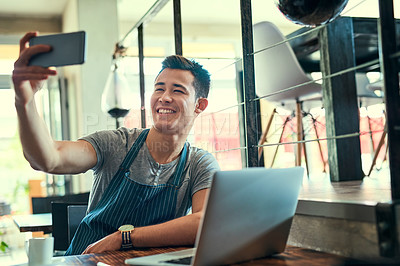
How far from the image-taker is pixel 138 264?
103 centimetres

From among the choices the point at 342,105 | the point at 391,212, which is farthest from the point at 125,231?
the point at 342,105

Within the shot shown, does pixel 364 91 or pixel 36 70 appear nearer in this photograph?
pixel 36 70

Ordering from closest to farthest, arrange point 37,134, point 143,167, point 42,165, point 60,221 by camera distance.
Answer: point 37,134
point 42,165
point 143,167
point 60,221

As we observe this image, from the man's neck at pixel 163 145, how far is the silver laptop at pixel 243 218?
606mm

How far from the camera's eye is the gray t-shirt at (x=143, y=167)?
1634mm

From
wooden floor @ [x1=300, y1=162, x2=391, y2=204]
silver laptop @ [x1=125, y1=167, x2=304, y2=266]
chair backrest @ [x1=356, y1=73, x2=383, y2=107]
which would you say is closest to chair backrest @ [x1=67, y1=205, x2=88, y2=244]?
wooden floor @ [x1=300, y1=162, x2=391, y2=204]

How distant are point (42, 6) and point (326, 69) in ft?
14.4

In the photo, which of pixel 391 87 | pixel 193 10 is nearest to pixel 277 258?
pixel 391 87

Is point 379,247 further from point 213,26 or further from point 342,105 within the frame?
point 213,26

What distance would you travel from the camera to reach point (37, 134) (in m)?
1.27

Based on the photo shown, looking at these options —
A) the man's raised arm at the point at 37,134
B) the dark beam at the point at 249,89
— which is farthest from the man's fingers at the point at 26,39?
the dark beam at the point at 249,89

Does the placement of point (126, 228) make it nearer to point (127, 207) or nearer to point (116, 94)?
point (127, 207)

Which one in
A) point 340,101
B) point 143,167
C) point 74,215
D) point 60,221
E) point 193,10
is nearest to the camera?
point 143,167

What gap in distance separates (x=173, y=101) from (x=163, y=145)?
0.52 ft
